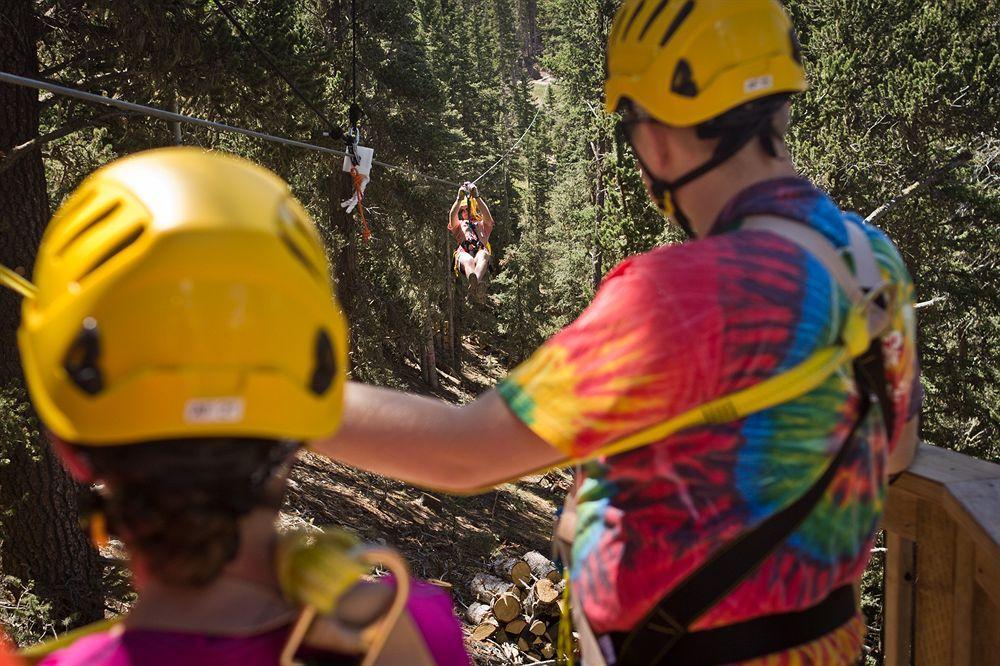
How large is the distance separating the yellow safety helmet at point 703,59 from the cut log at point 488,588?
11.7 metres

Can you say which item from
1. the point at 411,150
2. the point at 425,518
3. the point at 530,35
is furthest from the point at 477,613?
the point at 530,35

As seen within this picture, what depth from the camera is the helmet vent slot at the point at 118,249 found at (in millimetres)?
1145

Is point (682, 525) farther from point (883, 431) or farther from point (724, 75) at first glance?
point (724, 75)

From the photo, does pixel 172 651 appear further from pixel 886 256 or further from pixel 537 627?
pixel 537 627

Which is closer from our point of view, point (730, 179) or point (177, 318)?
point (177, 318)

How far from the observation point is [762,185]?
1.66 m

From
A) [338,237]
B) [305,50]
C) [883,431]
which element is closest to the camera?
[883,431]

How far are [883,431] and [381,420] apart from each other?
873mm

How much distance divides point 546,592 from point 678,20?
34.6 ft

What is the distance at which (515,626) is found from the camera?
454 inches

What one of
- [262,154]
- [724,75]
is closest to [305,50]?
[262,154]

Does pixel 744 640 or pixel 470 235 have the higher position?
pixel 744 640

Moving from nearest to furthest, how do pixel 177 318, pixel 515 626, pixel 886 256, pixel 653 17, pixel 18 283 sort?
pixel 177 318
pixel 18 283
pixel 886 256
pixel 653 17
pixel 515 626

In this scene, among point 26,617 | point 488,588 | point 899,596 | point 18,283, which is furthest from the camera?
point 488,588
